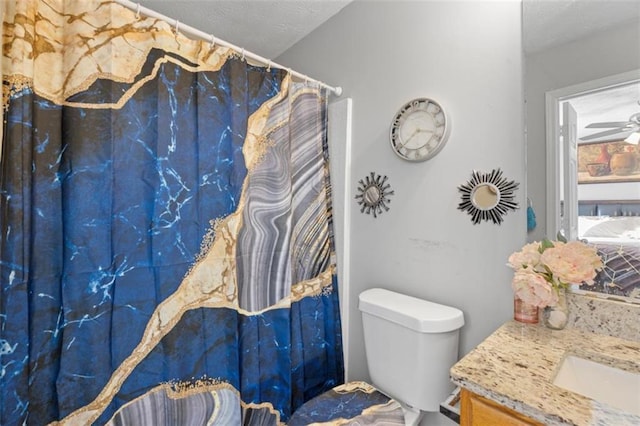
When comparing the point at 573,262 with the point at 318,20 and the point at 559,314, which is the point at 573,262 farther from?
the point at 318,20

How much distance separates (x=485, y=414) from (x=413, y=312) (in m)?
0.48

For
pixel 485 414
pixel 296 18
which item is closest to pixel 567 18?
pixel 485 414

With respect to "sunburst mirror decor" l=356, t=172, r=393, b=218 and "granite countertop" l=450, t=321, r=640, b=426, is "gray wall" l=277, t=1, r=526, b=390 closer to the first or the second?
"sunburst mirror decor" l=356, t=172, r=393, b=218

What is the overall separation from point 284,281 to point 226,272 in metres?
0.27

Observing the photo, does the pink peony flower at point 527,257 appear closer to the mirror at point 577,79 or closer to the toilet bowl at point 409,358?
the mirror at point 577,79

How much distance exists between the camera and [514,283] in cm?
96

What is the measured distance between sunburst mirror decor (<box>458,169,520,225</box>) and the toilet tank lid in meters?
0.37

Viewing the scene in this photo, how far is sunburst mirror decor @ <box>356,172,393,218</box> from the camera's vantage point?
1.46m

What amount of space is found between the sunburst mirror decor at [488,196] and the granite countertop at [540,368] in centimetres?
39

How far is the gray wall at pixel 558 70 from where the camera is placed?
2.89ft

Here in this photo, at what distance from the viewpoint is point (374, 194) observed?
1.50 m

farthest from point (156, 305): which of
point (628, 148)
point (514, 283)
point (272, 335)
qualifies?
point (628, 148)

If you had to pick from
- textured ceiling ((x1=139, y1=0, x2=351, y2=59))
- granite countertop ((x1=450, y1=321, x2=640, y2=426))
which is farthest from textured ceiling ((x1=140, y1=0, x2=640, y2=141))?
granite countertop ((x1=450, y1=321, x2=640, y2=426))

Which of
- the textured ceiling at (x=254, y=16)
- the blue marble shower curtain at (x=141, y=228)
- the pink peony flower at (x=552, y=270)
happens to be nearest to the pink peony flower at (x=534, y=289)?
the pink peony flower at (x=552, y=270)
